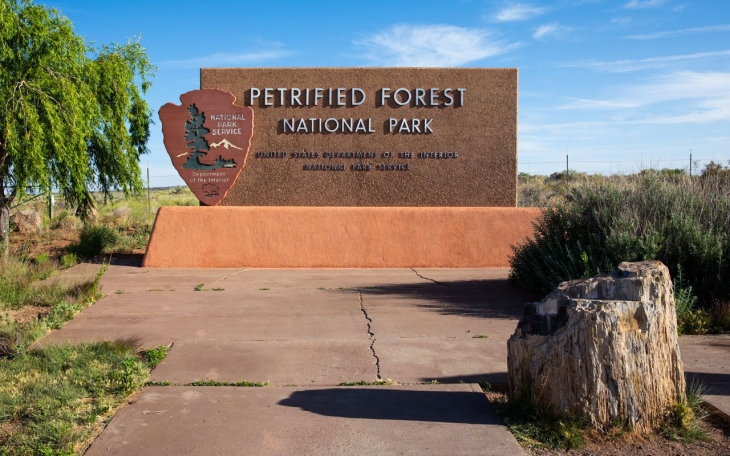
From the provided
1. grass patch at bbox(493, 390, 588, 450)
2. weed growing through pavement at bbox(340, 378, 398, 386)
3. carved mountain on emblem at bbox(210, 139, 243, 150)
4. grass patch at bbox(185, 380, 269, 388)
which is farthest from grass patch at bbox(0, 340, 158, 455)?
carved mountain on emblem at bbox(210, 139, 243, 150)

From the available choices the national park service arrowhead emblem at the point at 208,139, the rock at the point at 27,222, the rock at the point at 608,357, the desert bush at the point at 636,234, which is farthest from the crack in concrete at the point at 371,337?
the rock at the point at 27,222

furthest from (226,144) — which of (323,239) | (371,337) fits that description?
(371,337)

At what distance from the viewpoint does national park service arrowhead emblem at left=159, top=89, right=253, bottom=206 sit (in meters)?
14.5

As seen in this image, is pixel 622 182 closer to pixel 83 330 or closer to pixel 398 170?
pixel 398 170

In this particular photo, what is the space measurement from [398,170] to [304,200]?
2093 millimetres

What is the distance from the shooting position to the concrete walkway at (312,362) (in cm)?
476

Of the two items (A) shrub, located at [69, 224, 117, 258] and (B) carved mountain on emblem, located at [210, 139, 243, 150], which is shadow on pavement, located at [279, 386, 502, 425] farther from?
(A) shrub, located at [69, 224, 117, 258]

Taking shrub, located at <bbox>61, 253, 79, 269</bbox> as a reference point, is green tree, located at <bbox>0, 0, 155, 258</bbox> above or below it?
above

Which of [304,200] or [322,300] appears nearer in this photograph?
[322,300]

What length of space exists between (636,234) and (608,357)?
531 cm

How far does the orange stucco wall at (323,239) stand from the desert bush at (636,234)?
327 centimetres

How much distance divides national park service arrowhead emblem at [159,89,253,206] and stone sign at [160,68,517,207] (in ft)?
0.21

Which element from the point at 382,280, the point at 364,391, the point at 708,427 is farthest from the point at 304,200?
the point at 708,427

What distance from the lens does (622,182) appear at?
10812 mm
